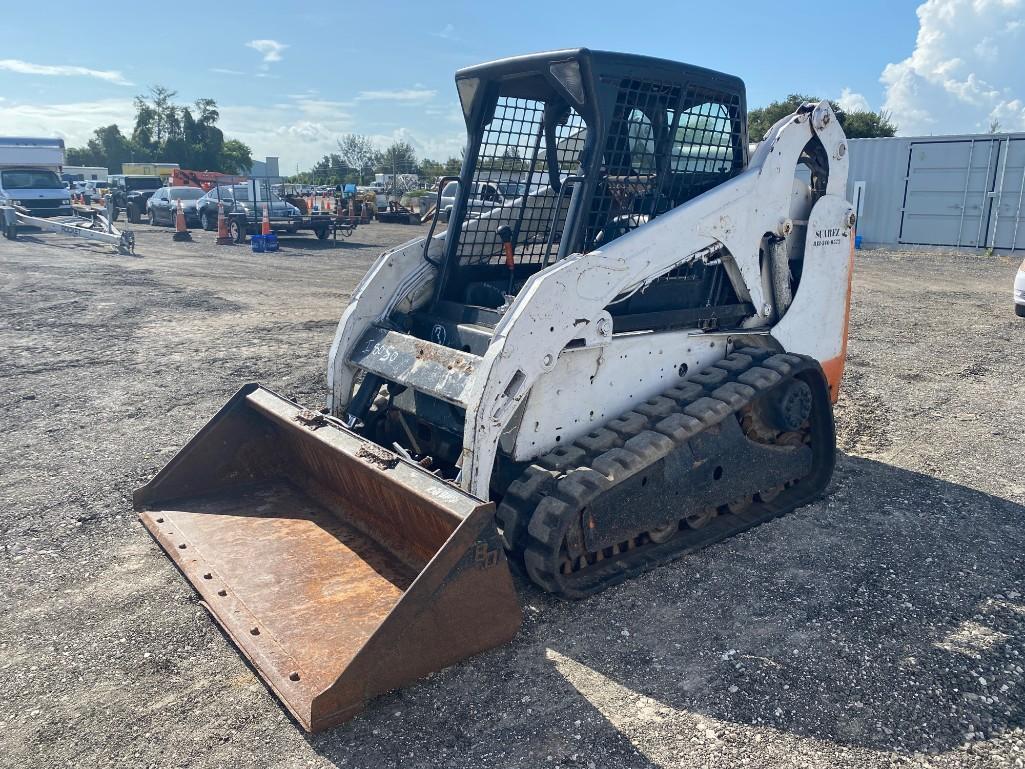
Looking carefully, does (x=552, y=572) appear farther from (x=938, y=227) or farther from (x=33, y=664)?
(x=938, y=227)

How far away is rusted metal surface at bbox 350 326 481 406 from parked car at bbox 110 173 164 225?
32144mm

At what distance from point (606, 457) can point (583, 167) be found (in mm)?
1571

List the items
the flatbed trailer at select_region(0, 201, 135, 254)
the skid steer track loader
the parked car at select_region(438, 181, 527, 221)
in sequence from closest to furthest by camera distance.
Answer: the skid steer track loader → the parked car at select_region(438, 181, 527, 221) → the flatbed trailer at select_region(0, 201, 135, 254)

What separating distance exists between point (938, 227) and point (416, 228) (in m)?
17.6

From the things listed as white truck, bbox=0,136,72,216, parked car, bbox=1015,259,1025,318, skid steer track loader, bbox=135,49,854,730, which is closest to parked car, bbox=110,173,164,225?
white truck, bbox=0,136,72,216

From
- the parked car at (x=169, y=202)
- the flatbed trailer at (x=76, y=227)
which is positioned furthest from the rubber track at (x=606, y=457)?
the parked car at (x=169, y=202)

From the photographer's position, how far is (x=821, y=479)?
5363 mm

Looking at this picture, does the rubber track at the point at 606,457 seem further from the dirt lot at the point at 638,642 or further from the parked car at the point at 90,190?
the parked car at the point at 90,190

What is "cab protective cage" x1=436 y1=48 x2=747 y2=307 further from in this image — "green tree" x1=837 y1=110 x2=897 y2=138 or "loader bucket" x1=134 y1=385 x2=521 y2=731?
"green tree" x1=837 y1=110 x2=897 y2=138

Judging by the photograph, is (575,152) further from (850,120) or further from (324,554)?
(850,120)

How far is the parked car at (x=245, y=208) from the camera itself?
2394 centimetres

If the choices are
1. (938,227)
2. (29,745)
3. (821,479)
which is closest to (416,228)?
(938,227)

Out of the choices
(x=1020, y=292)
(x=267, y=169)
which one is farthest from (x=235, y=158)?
(x=1020, y=292)

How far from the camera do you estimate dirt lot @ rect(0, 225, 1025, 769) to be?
3.01 metres
